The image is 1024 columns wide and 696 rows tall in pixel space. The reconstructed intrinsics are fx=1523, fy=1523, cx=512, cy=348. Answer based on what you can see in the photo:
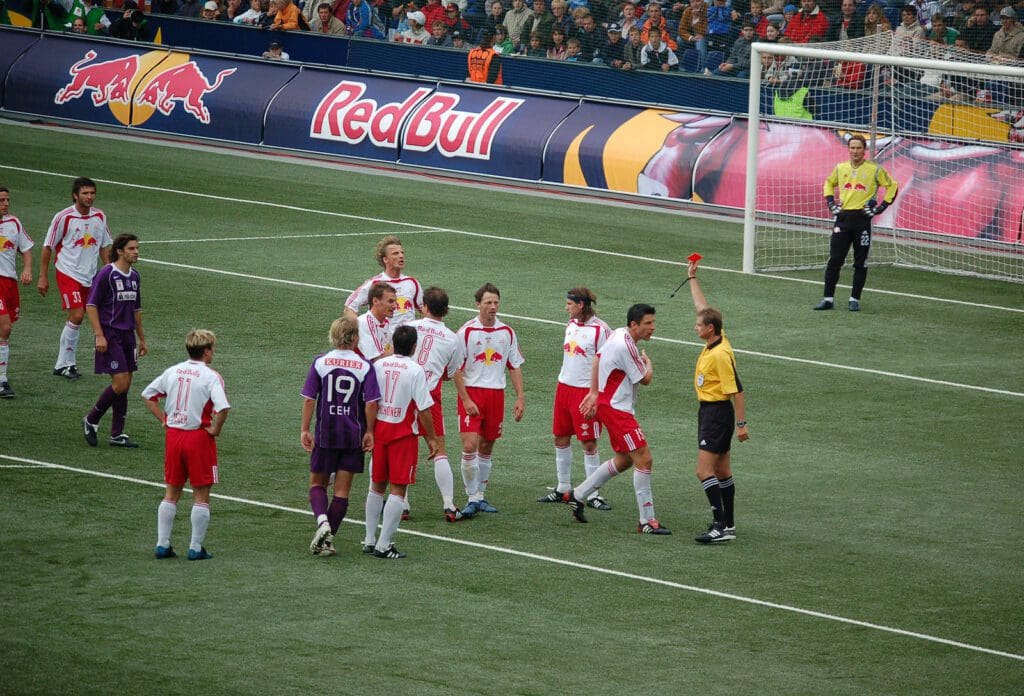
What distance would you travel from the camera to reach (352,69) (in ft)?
106

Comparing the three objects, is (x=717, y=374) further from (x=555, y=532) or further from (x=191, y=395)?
(x=191, y=395)

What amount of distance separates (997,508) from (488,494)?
13.5 ft

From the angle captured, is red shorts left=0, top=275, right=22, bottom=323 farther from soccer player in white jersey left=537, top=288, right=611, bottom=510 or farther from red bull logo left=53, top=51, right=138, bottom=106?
red bull logo left=53, top=51, right=138, bottom=106

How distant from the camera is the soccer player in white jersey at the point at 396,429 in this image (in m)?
10.6

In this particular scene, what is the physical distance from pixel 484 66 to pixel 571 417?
21.6 metres

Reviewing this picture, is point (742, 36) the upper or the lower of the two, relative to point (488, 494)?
upper

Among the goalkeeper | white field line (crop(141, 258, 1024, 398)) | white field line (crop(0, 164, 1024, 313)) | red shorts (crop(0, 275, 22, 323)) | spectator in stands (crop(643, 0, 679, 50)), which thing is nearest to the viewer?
red shorts (crop(0, 275, 22, 323))

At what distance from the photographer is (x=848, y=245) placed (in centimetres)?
1997

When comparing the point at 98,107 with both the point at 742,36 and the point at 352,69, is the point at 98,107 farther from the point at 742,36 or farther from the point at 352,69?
the point at 742,36

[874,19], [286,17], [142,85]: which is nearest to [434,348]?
[874,19]

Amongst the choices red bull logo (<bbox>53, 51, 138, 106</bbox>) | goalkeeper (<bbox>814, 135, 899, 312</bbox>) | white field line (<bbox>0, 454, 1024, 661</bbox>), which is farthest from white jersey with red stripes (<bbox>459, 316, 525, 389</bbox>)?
red bull logo (<bbox>53, 51, 138, 106</bbox>)

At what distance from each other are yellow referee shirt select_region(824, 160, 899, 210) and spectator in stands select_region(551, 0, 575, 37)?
1351 cm

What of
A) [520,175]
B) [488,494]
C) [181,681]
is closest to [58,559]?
[181,681]

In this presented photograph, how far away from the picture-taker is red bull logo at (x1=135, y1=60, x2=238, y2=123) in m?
33.2
